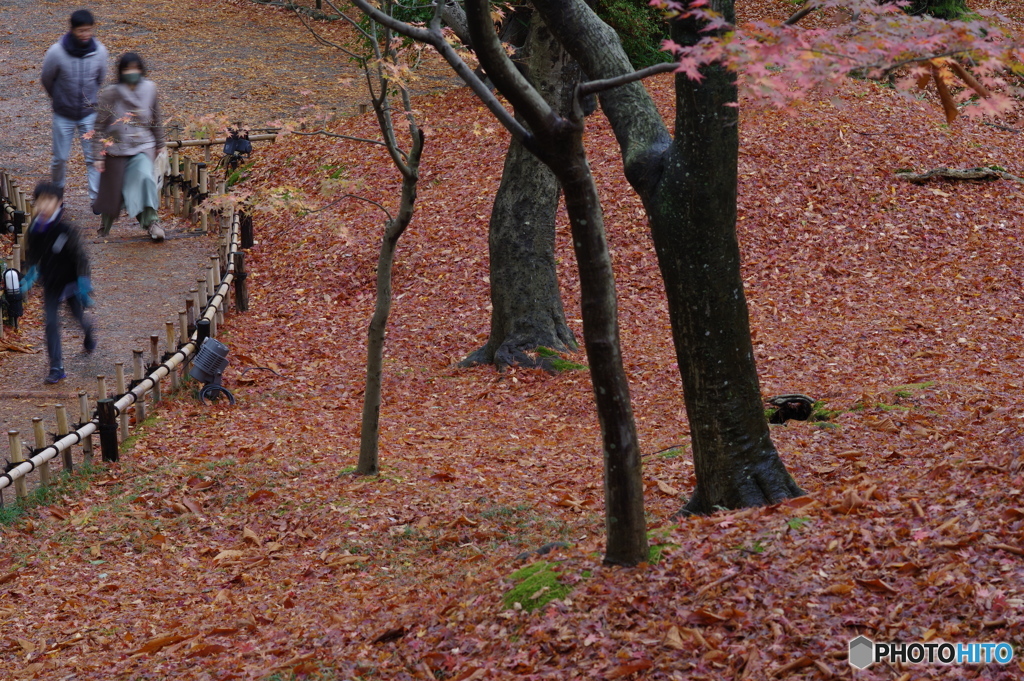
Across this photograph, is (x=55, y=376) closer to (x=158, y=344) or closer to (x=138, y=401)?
(x=138, y=401)

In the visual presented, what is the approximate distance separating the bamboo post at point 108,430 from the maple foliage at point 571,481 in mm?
187

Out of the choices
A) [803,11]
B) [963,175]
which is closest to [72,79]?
[803,11]

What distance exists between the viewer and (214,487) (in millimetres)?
7504

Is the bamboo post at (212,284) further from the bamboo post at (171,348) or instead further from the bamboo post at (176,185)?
the bamboo post at (176,185)

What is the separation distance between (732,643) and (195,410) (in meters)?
6.39

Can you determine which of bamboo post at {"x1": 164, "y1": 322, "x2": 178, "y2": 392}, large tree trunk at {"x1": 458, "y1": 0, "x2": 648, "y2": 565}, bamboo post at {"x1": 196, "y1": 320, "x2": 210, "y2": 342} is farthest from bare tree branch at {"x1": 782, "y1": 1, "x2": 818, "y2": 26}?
bamboo post at {"x1": 196, "y1": 320, "x2": 210, "y2": 342}

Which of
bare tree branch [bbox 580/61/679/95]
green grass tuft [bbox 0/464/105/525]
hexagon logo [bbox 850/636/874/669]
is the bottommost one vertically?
green grass tuft [bbox 0/464/105/525]

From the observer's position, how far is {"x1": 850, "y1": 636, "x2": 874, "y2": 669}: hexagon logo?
12.4ft

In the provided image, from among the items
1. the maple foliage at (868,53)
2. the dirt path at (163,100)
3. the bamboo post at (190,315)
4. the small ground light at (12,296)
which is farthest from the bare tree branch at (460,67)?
the small ground light at (12,296)

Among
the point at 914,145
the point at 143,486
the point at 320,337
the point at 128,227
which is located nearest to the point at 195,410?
the point at 143,486

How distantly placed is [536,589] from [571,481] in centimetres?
252

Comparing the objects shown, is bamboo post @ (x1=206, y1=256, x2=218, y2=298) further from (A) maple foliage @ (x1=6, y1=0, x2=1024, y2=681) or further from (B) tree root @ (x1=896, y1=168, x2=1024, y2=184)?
(B) tree root @ (x1=896, y1=168, x2=1024, y2=184)

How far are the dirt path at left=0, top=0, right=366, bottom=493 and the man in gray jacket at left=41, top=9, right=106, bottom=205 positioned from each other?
1.90 meters

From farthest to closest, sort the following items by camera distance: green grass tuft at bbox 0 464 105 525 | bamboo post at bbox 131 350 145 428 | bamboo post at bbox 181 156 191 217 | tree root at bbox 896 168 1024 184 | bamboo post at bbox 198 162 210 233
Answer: bamboo post at bbox 181 156 191 217, bamboo post at bbox 198 162 210 233, tree root at bbox 896 168 1024 184, bamboo post at bbox 131 350 145 428, green grass tuft at bbox 0 464 105 525
